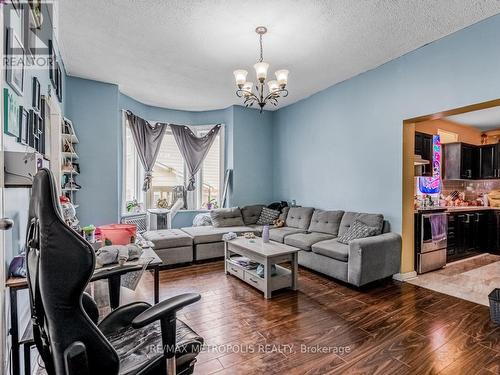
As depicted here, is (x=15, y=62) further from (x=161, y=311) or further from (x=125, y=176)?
(x=125, y=176)

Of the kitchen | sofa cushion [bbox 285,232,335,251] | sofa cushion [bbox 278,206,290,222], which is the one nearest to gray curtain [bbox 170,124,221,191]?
sofa cushion [bbox 278,206,290,222]

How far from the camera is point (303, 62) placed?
12.2 feet

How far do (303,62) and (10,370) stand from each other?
13.2ft

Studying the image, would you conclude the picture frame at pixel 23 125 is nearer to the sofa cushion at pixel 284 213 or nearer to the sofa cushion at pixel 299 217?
the sofa cushion at pixel 299 217

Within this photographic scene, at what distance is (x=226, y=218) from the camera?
17.1 ft

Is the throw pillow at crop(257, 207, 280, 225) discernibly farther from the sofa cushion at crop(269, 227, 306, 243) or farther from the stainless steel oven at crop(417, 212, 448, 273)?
the stainless steel oven at crop(417, 212, 448, 273)

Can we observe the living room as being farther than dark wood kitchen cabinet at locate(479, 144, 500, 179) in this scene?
No

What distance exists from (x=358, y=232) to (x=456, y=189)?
3970mm

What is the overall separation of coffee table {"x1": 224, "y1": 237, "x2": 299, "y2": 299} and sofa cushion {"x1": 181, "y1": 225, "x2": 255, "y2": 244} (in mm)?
879

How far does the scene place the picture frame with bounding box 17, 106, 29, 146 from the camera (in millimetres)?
1608

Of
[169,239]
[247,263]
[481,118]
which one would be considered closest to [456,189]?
[481,118]

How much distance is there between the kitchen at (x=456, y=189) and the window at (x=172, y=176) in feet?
12.9

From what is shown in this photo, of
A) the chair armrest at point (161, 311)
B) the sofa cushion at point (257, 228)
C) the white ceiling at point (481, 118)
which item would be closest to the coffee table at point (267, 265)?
the sofa cushion at point (257, 228)

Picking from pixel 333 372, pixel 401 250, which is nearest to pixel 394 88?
pixel 401 250
